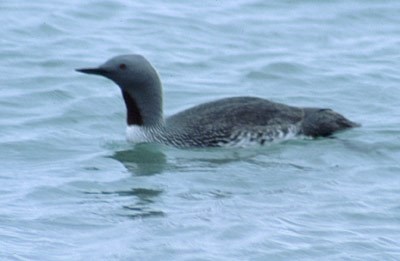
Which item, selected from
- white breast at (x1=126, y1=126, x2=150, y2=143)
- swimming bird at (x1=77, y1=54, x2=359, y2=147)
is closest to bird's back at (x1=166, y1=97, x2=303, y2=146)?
swimming bird at (x1=77, y1=54, x2=359, y2=147)

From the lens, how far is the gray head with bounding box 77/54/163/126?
531 inches

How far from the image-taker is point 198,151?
13367 mm

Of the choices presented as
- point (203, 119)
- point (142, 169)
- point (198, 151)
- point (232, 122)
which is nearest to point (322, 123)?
point (232, 122)

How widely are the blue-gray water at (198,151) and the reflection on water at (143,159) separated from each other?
2cm

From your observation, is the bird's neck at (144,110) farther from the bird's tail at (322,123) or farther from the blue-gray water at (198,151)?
the bird's tail at (322,123)

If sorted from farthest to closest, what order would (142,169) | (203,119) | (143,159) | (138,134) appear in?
(138,134) < (203,119) < (143,159) < (142,169)

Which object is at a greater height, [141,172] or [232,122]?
[232,122]

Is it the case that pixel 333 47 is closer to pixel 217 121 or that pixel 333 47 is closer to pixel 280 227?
pixel 217 121

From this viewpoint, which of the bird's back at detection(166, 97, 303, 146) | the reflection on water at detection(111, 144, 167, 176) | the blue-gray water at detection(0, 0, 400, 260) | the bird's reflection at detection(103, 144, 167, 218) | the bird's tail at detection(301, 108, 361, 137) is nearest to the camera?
the blue-gray water at detection(0, 0, 400, 260)

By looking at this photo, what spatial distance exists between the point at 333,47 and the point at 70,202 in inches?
256

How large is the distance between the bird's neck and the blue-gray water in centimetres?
23

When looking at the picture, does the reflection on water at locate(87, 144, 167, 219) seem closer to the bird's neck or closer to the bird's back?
the bird's neck

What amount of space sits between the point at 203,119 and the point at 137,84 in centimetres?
66

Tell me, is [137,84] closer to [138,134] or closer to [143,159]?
[138,134]
